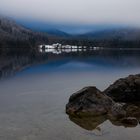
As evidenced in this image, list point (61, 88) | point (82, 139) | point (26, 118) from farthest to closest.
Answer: point (61, 88) → point (26, 118) → point (82, 139)

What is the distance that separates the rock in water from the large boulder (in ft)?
18.0

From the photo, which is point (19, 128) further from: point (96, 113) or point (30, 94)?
point (30, 94)

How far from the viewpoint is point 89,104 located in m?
26.5

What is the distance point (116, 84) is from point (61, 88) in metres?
9.37

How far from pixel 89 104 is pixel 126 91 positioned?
7425 mm

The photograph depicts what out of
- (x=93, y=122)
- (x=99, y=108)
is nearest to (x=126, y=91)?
(x=99, y=108)

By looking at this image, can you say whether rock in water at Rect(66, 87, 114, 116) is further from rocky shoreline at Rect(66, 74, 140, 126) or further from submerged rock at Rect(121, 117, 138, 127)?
submerged rock at Rect(121, 117, 138, 127)

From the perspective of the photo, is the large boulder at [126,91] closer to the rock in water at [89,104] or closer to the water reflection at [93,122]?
the rock in water at [89,104]

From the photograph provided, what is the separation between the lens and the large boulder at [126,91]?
32656mm

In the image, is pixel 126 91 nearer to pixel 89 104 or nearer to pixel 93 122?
pixel 89 104

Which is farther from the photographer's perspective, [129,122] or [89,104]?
[89,104]

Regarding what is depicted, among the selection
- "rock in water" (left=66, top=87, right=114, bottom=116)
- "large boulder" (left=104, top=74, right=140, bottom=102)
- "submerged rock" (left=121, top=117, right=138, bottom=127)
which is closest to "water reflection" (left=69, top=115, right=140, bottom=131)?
"submerged rock" (left=121, top=117, right=138, bottom=127)

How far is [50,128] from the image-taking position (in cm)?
2202

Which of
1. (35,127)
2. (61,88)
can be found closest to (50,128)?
(35,127)
